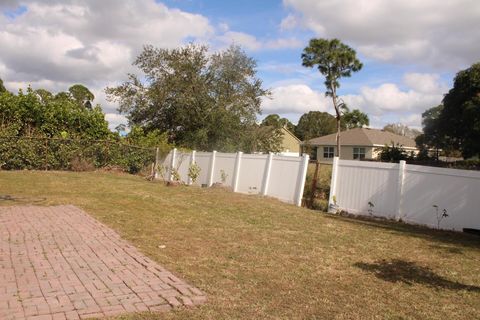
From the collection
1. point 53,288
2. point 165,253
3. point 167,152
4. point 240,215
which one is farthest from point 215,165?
point 53,288

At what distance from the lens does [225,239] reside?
25.7 feet

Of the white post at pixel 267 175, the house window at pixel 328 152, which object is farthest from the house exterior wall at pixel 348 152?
the white post at pixel 267 175

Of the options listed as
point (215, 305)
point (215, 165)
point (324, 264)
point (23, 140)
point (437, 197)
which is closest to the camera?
point (215, 305)

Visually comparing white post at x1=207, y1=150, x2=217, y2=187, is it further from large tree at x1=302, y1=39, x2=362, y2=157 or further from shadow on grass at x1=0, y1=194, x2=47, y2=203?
large tree at x1=302, y1=39, x2=362, y2=157

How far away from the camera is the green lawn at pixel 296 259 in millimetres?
4738

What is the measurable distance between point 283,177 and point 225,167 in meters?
4.62

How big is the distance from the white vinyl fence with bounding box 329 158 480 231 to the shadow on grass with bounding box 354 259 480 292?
3.83 metres

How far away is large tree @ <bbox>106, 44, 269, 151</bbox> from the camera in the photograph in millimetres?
28156

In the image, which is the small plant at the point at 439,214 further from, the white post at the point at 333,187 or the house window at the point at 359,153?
the house window at the point at 359,153

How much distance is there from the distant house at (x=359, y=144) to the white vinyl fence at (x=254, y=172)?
29845 mm

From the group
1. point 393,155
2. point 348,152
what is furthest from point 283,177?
point 348,152

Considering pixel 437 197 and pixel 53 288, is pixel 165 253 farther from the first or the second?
pixel 437 197

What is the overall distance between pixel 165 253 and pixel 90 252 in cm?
110

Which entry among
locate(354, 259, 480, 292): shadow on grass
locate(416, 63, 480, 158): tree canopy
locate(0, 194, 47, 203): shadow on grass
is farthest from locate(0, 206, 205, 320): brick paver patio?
locate(416, 63, 480, 158): tree canopy
